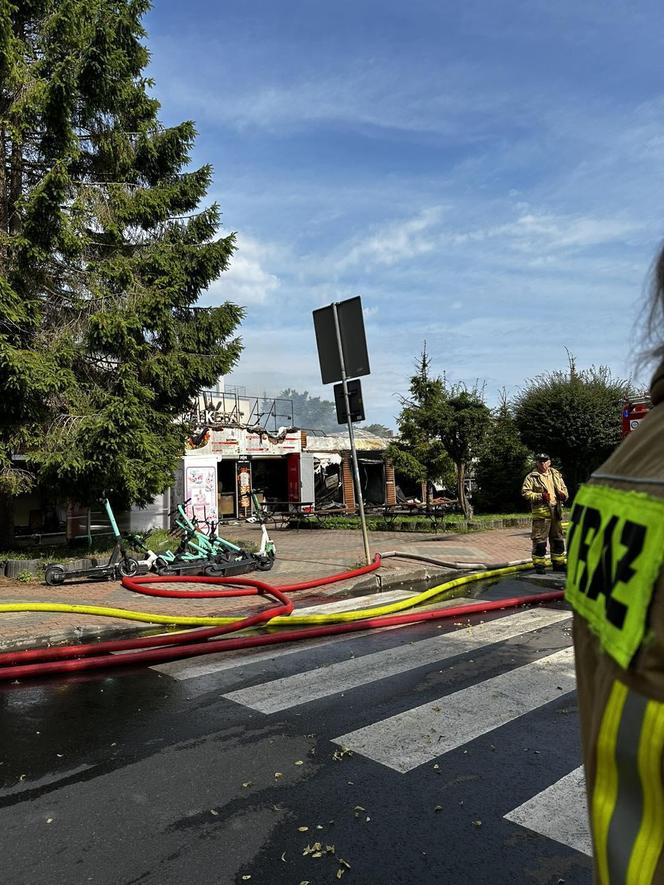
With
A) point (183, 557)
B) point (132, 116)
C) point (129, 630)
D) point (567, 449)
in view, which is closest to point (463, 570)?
point (183, 557)

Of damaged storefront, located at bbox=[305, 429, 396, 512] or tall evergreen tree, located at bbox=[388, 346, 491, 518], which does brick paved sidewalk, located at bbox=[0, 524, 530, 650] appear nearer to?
tall evergreen tree, located at bbox=[388, 346, 491, 518]

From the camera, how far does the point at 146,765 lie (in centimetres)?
365

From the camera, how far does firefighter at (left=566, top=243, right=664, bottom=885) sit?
2.60 ft

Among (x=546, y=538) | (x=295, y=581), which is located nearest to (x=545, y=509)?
(x=546, y=538)

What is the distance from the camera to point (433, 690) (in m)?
4.80

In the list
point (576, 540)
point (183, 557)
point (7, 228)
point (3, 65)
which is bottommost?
point (183, 557)

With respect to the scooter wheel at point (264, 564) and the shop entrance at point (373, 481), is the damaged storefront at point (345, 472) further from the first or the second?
the scooter wheel at point (264, 564)

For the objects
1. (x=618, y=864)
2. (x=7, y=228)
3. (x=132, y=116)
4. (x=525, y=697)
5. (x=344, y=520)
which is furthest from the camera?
(x=344, y=520)

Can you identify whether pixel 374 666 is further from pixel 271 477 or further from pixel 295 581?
pixel 271 477

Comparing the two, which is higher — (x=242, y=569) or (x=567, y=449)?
(x=567, y=449)

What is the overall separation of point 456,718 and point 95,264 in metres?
10.5

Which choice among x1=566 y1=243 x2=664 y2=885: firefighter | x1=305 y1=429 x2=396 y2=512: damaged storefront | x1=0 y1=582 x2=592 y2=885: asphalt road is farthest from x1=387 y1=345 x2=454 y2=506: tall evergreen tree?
x1=566 y1=243 x2=664 y2=885: firefighter

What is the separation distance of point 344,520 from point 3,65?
44.3ft

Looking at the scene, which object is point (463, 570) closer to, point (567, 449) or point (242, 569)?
point (242, 569)
